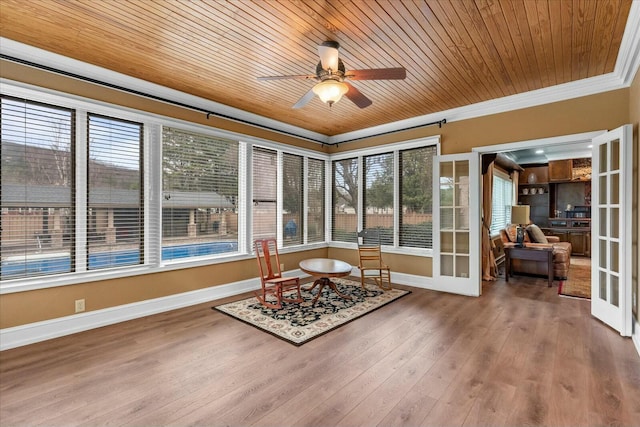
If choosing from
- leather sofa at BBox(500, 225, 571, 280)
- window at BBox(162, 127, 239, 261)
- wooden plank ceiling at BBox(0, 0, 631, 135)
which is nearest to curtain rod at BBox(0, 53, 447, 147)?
wooden plank ceiling at BBox(0, 0, 631, 135)

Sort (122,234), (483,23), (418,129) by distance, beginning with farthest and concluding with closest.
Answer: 1. (418,129)
2. (122,234)
3. (483,23)

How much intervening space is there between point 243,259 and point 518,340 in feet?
12.0

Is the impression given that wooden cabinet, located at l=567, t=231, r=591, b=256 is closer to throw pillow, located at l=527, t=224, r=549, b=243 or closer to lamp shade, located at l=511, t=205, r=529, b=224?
throw pillow, located at l=527, t=224, r=549, b=243

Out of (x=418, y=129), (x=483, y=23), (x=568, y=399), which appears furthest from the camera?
(x=418, y=129)

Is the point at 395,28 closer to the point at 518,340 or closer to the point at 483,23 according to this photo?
the point at 483,23

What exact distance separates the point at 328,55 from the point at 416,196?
3.33 metres

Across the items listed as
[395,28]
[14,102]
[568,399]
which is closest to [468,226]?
[568,399]

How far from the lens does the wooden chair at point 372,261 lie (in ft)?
16.1

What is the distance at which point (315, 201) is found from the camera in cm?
619

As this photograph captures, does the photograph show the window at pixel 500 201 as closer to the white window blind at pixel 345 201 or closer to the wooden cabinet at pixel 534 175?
the wooden cabinet at pixel 534 175

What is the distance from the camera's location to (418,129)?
17.0 feet

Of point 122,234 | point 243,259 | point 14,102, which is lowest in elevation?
point 243,259

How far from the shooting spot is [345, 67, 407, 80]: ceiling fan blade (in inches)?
100

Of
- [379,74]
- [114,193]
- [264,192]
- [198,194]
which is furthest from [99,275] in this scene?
[379,74]
